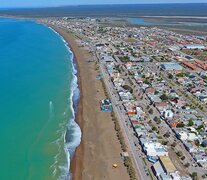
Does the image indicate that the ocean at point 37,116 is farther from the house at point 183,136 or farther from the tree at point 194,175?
the house at point 183,136

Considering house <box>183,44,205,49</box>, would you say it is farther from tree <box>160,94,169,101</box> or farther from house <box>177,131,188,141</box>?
house <box>177,131,188,141</box>

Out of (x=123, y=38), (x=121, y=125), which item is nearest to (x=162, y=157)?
(x=121, y=125)

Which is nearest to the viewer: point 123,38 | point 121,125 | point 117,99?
point 121,125

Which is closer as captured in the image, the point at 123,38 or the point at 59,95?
the point at 59,95

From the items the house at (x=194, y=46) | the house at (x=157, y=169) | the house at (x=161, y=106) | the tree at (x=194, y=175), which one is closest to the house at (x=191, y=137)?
the house at (x=157, y=169)

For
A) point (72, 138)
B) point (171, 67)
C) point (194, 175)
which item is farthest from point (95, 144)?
point (171, 67)

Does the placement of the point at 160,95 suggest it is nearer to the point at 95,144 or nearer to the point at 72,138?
the point at 95,144

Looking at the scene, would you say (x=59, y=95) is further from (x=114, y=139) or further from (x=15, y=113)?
(x=114, y=139)

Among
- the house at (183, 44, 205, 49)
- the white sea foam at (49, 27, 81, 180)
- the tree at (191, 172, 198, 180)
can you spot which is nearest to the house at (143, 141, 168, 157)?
the tree at (191, 172, 198, 180)
